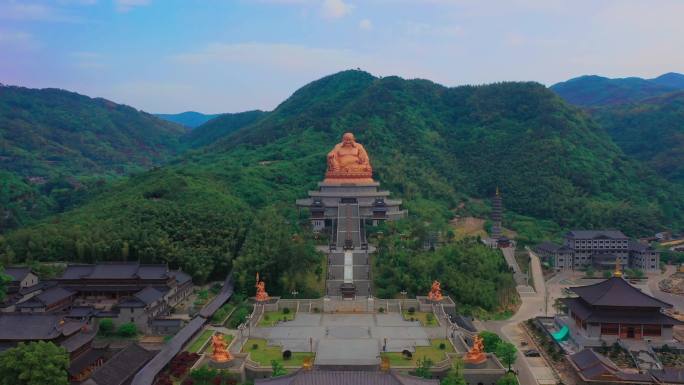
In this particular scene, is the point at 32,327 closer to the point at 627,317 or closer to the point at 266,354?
the point at 266,354

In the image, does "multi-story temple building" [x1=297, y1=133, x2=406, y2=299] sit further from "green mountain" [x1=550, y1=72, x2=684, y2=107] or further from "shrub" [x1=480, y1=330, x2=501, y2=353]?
"green mountain" [x1=550, y1=72, x2=684, y2=107]

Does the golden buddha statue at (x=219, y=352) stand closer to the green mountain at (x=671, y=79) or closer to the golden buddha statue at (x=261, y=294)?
the golden buddha statue at (x=261, y=294)

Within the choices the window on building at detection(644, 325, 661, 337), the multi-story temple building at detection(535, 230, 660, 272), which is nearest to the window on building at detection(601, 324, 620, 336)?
the window on building at detection(644, 325, 661, 337)

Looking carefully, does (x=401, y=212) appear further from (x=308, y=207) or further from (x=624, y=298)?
(x=624, y=298)

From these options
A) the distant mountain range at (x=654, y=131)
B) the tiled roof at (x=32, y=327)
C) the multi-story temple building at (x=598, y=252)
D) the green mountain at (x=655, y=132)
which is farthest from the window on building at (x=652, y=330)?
the green mountain at (x=655, y=132)

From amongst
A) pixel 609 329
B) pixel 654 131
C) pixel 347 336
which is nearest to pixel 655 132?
pixel 654 131

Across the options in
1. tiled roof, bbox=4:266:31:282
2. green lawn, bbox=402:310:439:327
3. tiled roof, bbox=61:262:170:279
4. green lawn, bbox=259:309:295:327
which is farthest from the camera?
tiled roof, bbox=61:262:170:279
